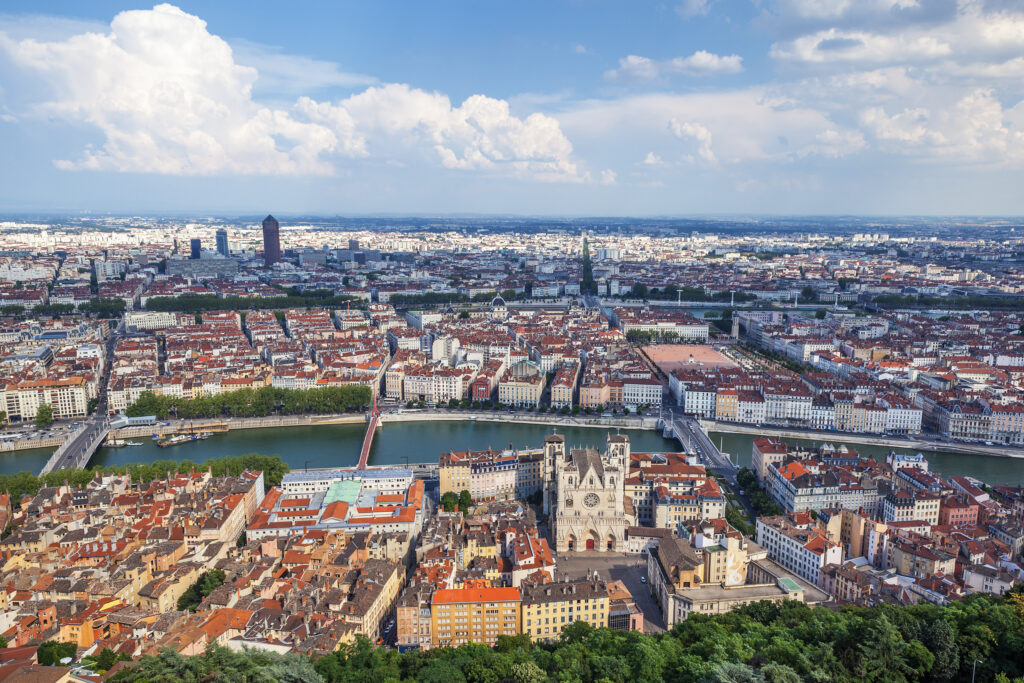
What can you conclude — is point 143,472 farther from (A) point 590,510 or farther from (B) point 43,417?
(A) point 590,510

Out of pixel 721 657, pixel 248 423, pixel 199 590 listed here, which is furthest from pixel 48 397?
pixel 721 657

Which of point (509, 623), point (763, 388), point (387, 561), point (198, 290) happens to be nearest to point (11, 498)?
point (387, 561)

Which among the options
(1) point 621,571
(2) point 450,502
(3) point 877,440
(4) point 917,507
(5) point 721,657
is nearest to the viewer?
(5) point 721,657

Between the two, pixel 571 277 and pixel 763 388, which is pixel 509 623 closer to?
pixel 763 388

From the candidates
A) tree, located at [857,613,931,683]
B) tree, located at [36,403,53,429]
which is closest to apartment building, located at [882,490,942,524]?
tree, located at [857,613,931,683]

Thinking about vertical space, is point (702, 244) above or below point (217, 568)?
above

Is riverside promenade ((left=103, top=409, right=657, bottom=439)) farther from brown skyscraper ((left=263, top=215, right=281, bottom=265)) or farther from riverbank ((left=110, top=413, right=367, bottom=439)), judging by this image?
brown skyscraper ((left=263, top=215, right=281, bottom=265))
